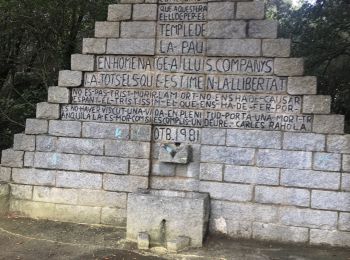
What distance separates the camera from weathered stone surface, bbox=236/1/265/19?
24.0 ft

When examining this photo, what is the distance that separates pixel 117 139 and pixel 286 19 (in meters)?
8.53

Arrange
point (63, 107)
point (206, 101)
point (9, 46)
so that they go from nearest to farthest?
point (206, 101)
point (63, 107)
point (9, 46)

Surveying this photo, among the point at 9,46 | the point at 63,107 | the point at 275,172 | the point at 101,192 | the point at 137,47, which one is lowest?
the point at 101,192

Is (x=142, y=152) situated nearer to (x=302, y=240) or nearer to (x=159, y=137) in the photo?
(x=159, y=137)

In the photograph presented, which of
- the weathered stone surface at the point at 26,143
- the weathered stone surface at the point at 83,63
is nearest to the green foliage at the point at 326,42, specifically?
the weathered stone surface at the point at 83,63

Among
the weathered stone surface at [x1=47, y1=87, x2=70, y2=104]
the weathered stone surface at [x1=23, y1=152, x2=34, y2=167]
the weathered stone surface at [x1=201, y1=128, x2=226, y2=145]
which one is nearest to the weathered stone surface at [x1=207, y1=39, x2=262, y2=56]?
the weathered stone surface at [x1=201, y1=128, x2=226, y2=145]

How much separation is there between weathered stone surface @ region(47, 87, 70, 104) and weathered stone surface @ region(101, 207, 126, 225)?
6.60ft

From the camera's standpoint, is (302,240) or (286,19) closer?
(302,240)

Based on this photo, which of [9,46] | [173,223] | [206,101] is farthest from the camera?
[9,46]

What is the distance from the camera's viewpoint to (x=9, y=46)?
13445 millimetres

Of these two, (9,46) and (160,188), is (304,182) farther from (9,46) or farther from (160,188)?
(9,46)

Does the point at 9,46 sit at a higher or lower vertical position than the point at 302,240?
higher

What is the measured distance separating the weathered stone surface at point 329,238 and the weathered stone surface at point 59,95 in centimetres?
459

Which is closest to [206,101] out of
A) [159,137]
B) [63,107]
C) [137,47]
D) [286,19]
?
[159,137]
